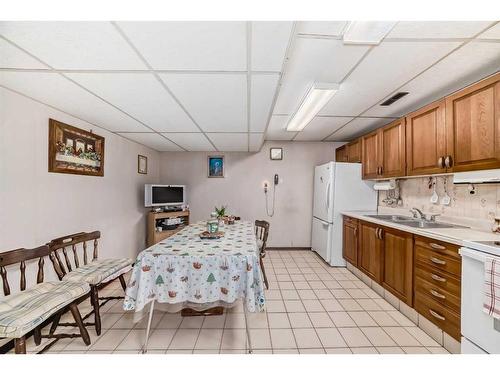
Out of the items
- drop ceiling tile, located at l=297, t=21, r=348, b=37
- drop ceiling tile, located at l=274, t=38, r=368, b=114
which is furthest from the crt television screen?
drop ceiling tile, located at l=297, t=21, r=348, b=37

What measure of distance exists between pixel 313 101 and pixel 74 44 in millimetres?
2065

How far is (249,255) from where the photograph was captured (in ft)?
5.91

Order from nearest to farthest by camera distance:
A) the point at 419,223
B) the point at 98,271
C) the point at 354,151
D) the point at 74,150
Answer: the point at 98,271, the point at 74,150, the point at 419,223, the point at 354,151

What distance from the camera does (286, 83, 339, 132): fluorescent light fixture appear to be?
2.12 m

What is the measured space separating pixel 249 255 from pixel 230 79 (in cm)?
137

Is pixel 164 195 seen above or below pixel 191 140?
below

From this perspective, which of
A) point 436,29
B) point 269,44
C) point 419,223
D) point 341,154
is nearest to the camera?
point 269,44

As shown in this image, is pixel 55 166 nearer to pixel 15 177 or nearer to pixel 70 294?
pixel 15 177

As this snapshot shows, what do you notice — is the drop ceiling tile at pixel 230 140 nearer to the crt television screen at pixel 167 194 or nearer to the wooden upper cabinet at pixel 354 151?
the crt television screen at pixel 167 194

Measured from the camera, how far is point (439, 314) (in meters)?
1.91

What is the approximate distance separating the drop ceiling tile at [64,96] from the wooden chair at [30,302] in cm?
133

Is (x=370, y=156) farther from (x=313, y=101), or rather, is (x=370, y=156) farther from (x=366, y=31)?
(x=366, y=31)

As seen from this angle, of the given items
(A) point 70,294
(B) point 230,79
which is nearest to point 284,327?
(A) point 70,294

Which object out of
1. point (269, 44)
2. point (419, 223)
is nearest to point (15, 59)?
point (269, 44)
